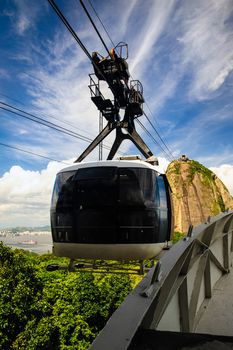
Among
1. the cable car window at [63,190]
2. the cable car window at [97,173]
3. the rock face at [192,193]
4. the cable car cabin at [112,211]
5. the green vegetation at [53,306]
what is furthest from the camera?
the rock face at [192,193]

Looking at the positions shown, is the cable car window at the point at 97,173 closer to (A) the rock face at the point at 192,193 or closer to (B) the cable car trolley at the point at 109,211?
(B) the cable car trolley at the point at 109,211

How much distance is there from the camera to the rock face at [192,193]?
151ft

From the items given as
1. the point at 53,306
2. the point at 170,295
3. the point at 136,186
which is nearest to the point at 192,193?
the point at 53,306

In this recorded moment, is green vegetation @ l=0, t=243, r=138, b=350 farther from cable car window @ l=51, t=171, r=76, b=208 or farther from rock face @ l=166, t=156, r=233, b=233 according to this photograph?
cable car window @ l=51, t=171, r=76, b=208

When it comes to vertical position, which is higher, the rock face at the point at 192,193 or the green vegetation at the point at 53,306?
the rock face at the point at 192,193

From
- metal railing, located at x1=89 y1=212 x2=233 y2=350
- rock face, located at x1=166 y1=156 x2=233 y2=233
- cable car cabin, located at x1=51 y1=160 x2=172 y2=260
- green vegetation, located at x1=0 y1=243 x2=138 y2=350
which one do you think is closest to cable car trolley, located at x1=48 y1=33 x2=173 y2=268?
cable car cabin, located at x1=51 y1=160 x2=172 y2=260

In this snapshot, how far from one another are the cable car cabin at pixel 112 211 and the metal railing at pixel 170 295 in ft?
5.25

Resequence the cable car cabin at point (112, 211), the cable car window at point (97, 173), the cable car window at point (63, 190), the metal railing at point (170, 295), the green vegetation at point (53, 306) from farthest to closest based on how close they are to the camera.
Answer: the green vegetation at point (53, 306), the cable car window at point (63, 190), the cable car window at point (97, 173), the cable car cabin at point (112, 211), the metal railing at point (170, 295)

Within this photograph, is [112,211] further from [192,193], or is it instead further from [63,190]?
[192,193]

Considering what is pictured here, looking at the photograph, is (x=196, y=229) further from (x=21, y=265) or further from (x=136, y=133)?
(x=21, y=265)

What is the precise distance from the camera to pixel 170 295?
11.3 ft

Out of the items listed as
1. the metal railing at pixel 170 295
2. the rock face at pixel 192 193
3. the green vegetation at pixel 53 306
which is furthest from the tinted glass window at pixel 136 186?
the rock face at pixel 192 193

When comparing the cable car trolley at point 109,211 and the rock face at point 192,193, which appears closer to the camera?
the cable car trolley at point 109,211

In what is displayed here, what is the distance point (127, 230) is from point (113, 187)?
3.69ft
